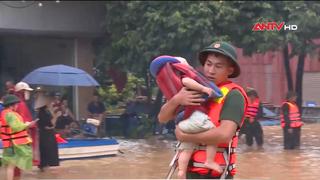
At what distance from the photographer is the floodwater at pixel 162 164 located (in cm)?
1101

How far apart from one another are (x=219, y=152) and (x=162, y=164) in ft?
31.1

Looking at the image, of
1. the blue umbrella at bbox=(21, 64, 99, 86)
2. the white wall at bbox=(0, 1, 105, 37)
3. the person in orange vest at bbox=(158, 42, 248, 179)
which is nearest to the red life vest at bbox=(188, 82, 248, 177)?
the person in orange vest at bbox=(158, 42, 248, 179)

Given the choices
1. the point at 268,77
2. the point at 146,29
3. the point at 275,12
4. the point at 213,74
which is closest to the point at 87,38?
the point at 146,29

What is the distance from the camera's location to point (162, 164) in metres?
12.8

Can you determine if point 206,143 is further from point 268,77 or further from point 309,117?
point 268,77

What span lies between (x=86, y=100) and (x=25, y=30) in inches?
135

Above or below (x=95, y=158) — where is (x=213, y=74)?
above

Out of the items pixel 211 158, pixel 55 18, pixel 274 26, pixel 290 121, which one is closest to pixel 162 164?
pixel 290 121

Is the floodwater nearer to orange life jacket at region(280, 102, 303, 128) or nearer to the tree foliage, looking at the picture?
orange life jacket at region(280, 102, 303, 128)

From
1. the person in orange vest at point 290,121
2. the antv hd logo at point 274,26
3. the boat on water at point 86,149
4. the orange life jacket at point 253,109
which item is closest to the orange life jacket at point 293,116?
the person in orange vest at point 290,121

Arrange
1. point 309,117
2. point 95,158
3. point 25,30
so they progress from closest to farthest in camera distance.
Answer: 1. point 95,158
2. point 25,30
3. point 309,117

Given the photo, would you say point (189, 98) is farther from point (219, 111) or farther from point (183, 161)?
point (183, 161)

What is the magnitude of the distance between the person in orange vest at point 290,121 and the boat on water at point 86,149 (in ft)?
13.6

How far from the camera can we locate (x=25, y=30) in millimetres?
19141
